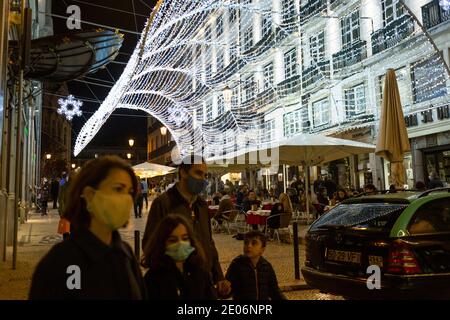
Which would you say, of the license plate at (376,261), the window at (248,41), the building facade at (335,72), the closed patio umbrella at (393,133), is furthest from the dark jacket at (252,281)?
the window at (248,41)

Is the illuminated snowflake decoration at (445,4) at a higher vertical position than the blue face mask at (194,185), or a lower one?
higher

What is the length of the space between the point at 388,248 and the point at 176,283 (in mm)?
3088

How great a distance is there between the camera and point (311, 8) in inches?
906

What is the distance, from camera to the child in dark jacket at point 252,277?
3.60 meters

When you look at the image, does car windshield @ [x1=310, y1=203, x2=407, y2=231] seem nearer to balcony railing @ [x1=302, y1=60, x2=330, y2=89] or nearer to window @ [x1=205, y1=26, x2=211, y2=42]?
balcony railing @ [x1=302, y1=60, x2=330, y2=89]

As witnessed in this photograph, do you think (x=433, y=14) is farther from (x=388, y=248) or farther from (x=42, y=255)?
(x=42, y=255)

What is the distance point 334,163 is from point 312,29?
7293 mm

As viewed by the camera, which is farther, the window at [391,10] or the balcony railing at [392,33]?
the window at [391,10]

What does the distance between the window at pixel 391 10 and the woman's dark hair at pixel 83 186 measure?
1900cm

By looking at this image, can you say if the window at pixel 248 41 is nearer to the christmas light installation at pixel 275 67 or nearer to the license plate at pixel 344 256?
the christmas light installation at pixel 275 67

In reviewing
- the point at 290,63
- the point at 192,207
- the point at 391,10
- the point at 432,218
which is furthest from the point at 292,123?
the point at 192,207

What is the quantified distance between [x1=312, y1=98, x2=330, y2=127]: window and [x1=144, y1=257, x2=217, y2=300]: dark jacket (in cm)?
2216
